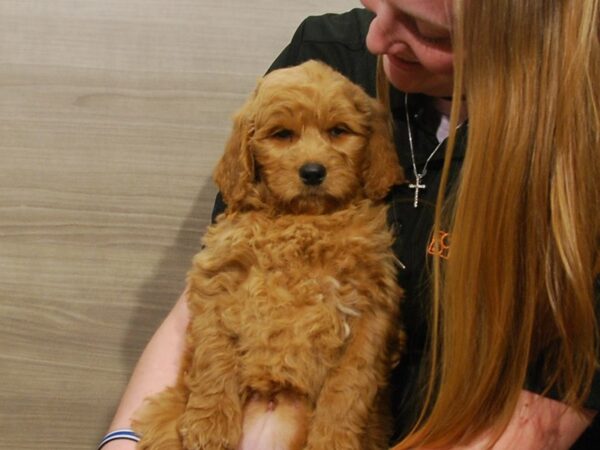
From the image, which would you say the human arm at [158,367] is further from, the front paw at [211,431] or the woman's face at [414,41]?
the woman's face at [414,41]

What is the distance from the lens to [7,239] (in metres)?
1.73

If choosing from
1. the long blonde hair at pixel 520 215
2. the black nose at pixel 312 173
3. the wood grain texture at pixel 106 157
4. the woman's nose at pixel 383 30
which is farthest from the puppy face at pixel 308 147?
the wood grain texture at pixel 106 157

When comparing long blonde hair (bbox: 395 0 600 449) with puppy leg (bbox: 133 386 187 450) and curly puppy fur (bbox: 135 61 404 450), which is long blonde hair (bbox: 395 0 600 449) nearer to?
curly puppy fur (bbox: 135 61 404 450)

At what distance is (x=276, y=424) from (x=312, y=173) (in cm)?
38

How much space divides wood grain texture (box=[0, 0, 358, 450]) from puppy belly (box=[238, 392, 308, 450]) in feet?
Result: 2.29

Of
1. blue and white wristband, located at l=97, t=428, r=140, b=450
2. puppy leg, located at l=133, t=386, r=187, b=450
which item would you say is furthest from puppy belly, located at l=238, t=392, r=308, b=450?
blue and white wristband, located at l=97, t=428, r=140, b=450

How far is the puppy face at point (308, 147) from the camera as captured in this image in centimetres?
119

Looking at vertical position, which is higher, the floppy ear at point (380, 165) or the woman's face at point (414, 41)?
the woman's face at point (414, 41)

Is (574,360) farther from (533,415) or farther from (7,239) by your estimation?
(7,239)

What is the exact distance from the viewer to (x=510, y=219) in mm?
1020

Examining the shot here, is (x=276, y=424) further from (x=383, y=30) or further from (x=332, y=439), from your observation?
(x=383, y=30)

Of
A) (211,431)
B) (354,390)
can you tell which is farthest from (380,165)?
(211,431)

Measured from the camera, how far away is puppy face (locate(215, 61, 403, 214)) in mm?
1194

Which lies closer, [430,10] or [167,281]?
[430,10]
